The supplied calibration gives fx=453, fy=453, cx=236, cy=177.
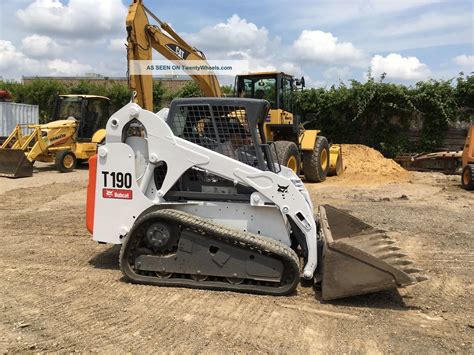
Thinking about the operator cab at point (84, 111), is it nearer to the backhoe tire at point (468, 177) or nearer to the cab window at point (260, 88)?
the cab window at point (260, 88)

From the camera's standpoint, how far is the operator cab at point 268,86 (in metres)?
12.1

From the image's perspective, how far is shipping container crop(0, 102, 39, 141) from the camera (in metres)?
19.3

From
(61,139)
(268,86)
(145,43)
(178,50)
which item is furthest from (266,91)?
(61,139)

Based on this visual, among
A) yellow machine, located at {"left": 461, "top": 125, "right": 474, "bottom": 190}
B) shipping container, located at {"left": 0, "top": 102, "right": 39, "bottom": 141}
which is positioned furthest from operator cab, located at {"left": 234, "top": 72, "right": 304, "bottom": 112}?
shipping container, located at {"left": 0, "top": 102, "right": 39, "bottom": 141}

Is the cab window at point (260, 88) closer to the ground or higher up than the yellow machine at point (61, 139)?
higher up

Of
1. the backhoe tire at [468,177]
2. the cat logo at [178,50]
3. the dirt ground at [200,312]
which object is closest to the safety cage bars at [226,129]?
the dirt ground at [200,312]

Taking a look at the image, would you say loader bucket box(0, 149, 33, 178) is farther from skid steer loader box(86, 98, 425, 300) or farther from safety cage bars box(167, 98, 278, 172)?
safety cage bars box(167, 98, 278, 172)

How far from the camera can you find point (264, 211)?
4.35 metres

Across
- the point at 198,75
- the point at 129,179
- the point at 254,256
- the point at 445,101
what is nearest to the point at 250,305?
the point at 254,256

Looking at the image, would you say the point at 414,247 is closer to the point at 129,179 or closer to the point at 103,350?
the point at 129,179

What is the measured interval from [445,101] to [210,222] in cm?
1560

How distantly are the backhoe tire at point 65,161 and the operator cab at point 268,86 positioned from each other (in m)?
5.70

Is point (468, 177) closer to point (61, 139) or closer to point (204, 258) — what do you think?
point (204, 258)

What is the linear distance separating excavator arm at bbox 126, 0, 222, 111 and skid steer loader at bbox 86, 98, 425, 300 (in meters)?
4.73
